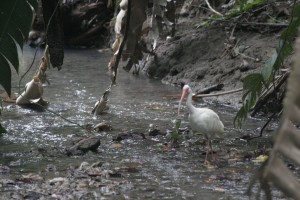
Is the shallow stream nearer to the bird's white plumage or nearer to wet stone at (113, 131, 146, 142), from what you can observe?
wet stone at (113, 131, 146, 142)

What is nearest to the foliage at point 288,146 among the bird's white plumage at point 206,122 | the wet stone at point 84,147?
the wet stone at point 84,147

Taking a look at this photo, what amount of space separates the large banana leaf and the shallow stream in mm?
2127

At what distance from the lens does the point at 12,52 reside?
7.14 ft

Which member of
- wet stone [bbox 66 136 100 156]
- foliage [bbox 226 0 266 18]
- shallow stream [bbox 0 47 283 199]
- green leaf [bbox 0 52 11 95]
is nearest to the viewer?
green leaf [bbox 0 52 11 95]

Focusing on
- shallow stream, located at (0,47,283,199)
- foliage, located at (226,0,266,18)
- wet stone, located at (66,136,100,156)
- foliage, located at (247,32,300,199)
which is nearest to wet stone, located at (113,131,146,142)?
shallow stream, located at (0,47,283,199)

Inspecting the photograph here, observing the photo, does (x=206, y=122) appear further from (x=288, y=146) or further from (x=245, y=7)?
(x=288, y=146)

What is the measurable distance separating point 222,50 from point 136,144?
12.1ft

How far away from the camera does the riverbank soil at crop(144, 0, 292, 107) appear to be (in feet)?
27.2

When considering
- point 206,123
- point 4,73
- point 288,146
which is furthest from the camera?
point 206,123

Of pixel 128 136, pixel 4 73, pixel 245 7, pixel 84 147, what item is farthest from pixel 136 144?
pixel 4 73

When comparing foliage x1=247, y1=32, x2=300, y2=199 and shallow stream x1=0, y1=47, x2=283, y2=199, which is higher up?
foliage x1=247, y1=32, x2=300, y2=199

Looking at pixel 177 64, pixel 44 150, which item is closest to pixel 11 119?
pixel 44 150

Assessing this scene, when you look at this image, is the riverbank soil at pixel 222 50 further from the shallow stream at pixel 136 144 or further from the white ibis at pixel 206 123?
the white ibis at pixel 206 123

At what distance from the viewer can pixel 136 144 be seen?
5.75 m
